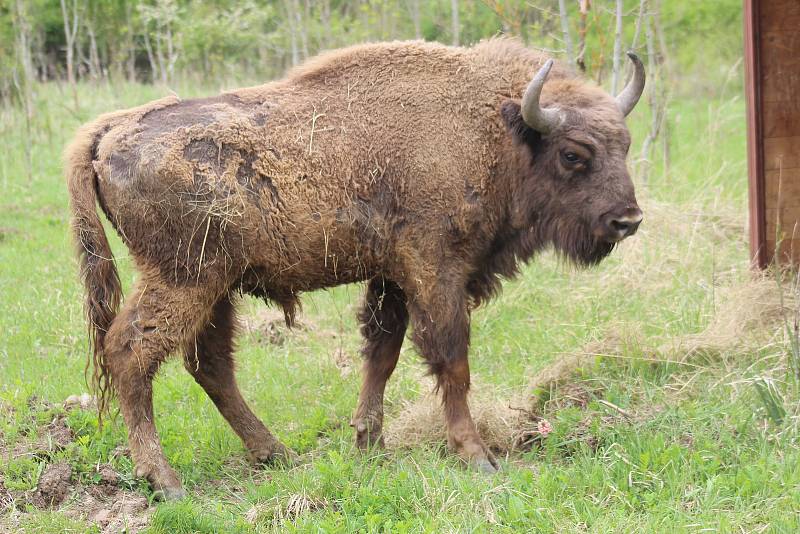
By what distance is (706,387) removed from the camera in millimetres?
5492

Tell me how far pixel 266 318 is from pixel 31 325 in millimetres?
1811

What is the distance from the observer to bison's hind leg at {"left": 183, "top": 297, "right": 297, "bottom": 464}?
214 inches

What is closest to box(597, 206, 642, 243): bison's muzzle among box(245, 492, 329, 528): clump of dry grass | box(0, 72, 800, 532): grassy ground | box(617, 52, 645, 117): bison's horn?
box(617, 52, 645, 117): bison's horn

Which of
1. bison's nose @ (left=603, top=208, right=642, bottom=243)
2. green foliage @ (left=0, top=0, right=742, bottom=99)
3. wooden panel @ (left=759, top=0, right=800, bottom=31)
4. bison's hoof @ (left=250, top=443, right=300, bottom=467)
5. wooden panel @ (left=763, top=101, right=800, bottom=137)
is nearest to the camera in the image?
bison's nose @ (left=603, top=208, right=642, bottom=243)

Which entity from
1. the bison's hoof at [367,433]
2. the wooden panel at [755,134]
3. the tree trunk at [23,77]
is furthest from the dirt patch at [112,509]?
the tree trunk at [23,77]

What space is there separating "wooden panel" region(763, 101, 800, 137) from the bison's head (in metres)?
2.39

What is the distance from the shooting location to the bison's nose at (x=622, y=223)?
5.02 metres

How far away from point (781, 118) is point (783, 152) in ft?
0.87

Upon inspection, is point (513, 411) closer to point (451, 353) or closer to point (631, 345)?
point (451, 353)

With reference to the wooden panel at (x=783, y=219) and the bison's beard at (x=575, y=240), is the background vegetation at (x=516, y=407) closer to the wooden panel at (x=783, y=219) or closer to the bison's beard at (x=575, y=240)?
the wooden panel at (x=783, y=219)

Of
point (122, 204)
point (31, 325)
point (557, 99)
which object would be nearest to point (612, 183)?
point (557, 99)

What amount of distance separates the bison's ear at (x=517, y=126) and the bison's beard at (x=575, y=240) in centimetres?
49

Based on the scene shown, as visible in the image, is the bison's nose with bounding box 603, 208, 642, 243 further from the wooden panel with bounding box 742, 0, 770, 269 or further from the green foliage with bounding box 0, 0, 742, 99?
the green foliage with bounding box 0, 0, 742, 99

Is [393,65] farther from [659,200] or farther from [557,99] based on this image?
[659,200]
